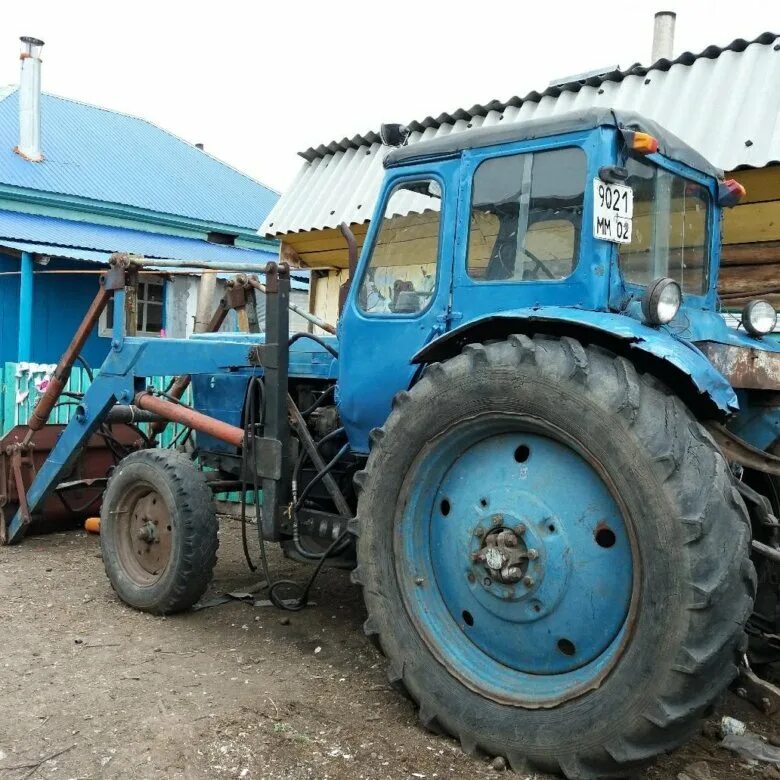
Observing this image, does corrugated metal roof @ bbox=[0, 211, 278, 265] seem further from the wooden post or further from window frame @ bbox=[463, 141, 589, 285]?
window frame @ bbox=[463, 141, 589, 285]

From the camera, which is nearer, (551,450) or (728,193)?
(551,450)

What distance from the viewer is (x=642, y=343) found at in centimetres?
285

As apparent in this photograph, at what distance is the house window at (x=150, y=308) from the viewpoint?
16109mm

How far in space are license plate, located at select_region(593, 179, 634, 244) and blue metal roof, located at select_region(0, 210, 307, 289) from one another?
33.5 ft

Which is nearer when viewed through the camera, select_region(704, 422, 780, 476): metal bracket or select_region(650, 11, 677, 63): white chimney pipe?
select_region(704, 422, 780, 476): metal bracket

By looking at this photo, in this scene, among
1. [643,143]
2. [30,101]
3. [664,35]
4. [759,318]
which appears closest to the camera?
[643,143]

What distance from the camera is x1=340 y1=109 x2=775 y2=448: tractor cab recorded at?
329 cm

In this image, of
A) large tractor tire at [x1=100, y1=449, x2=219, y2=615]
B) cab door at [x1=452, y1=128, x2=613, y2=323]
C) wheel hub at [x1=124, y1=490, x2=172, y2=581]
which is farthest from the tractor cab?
wheel hub at [x1=124, y1=490, x2=172, y2=581]

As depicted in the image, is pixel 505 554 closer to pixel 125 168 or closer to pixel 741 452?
pixel 741 452

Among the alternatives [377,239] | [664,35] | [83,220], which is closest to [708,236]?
[377,239]

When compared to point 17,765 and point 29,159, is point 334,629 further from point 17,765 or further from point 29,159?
point 29,159

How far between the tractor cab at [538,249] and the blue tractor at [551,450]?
0.5 inches

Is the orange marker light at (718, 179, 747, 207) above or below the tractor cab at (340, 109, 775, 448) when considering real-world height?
above

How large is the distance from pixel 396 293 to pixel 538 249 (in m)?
0.82
